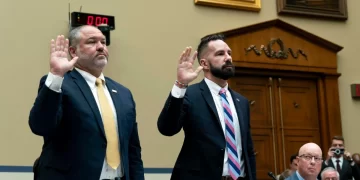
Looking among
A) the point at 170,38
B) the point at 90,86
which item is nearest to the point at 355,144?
the point at 170,38

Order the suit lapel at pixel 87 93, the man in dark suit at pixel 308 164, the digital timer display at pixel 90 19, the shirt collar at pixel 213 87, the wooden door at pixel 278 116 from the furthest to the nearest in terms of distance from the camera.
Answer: the wooden door at pixel 278 116 < the digital timer display at pixel 90 19 < the man in dark suit at pixel 308 164 < the shirt collar at pixel 213 87 < the suit lapel at pixel 87 93

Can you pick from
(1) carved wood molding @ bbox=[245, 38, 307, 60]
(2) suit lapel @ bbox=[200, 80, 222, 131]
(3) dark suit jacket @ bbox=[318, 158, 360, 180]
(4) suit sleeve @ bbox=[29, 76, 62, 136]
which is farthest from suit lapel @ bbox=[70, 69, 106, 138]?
(1) carved wood molding @ bbox=[245, 38, 307, 60]

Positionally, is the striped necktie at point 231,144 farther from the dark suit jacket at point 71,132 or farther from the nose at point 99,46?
the nose at point 99,46

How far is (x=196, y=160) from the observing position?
10.9 ft

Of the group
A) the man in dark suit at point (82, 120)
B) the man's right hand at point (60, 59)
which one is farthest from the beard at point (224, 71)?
the man's right hand at point (60, 59)

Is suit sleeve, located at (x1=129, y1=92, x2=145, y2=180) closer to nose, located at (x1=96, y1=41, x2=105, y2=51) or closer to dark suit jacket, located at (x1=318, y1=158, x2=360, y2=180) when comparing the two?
nose, located at (x1=96, y1=41, x2=105, y2=51)

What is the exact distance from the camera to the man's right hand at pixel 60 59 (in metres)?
2.53

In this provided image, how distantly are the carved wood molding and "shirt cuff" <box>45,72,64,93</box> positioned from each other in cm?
413

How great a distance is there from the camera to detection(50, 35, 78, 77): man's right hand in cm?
253

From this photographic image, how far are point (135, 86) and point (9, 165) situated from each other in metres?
1.43

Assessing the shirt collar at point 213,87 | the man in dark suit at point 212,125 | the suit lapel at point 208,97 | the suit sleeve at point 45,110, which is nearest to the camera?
the suit sleeve at point 45,110

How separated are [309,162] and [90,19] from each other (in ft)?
8.25

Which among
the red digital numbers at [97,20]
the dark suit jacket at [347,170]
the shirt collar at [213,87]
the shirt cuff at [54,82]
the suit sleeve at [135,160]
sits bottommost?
the dark suit jacket at [347,170]

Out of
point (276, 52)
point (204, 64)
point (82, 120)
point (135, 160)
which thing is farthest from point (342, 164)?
point (82, 120)
